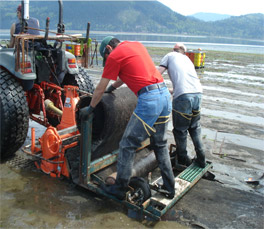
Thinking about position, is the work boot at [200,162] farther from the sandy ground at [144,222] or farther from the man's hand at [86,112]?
the man's hand at [86,112]

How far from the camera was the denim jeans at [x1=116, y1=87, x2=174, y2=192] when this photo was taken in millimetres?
3112

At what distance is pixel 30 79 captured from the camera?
14.5ft

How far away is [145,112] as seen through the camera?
10.2 feet

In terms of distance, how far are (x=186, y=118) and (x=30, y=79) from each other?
2240 millimetres

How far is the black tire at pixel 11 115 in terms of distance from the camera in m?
4.16

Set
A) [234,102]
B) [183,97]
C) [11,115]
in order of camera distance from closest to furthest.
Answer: [183,97] < [11,115] < [234,102]

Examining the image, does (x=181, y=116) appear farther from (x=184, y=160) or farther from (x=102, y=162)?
(x=102, y=162)

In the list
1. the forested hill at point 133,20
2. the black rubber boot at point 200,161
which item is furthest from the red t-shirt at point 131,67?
the forested hill at point 133,20

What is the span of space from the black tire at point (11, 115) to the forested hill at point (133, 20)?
149 meters

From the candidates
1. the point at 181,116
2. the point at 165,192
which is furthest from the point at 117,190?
the point at 181,116

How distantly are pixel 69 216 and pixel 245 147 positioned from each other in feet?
12.0

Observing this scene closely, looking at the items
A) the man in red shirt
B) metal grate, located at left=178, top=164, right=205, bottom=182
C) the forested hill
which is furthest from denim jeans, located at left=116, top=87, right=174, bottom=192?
the forested hill

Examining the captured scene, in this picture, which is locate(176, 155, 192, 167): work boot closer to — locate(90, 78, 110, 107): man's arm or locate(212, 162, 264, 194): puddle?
locate(212, 162, 264, 194): puddle

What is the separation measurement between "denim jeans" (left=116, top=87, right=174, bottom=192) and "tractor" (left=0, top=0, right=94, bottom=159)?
1.78 metres
